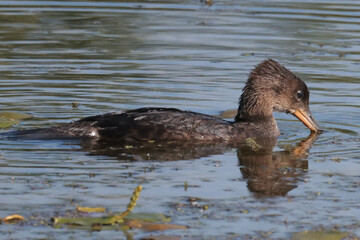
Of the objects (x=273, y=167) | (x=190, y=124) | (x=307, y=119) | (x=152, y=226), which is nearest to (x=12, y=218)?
(x=152, y=226)

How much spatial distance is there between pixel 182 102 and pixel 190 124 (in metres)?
2.18

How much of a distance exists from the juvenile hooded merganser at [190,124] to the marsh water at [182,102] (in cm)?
30

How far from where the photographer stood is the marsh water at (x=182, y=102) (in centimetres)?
795

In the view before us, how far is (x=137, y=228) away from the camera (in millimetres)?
7414

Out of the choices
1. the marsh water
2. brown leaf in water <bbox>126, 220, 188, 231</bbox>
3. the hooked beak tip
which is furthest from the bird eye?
brown leaf in water <bbox>126, 220, 188, 231</bbox>

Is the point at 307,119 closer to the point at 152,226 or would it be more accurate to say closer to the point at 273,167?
the point at 273,167

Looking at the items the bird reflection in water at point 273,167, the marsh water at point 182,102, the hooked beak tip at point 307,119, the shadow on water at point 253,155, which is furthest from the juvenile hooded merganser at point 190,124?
the bird reflection in water at point 273,167

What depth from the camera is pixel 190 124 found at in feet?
36.4

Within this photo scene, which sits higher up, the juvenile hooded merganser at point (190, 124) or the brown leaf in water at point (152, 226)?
the brown leaf in water at point (152, 226)

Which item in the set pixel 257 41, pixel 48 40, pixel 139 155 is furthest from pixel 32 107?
pixel 257 41

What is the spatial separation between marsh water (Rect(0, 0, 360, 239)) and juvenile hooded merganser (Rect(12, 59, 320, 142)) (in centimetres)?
30

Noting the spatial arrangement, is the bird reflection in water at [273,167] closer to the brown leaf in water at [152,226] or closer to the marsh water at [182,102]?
the marsh water at [182,102]

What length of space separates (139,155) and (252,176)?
1.49 metres

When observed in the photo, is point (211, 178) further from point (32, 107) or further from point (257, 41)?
point (257, 41)
